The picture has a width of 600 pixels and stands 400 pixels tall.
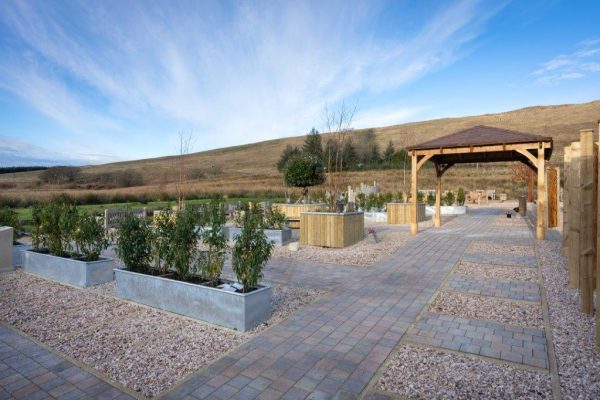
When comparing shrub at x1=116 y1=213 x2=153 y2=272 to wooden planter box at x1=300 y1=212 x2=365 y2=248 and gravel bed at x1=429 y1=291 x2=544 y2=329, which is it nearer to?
gravel bed at x1=429 y1=291 x2=544 y2=329

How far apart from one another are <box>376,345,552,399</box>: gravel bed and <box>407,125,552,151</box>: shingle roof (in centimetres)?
903

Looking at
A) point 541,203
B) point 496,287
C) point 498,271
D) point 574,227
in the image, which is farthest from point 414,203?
point 574,227

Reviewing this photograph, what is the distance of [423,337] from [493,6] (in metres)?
10.5

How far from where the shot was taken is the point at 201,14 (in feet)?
32.1

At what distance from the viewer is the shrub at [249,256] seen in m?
4.08

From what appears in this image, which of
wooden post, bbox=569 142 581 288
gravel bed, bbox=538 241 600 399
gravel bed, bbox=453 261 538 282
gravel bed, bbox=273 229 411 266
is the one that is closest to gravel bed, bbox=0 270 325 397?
gravel bed, bbox=273 229 411 266

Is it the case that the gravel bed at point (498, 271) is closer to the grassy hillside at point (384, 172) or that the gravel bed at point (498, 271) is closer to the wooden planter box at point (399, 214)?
the wooden planter box at point (399, 214)

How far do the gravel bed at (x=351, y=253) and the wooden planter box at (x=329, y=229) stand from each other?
0.18 m

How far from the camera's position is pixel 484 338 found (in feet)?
11.8

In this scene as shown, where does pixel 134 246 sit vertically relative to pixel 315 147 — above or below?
below

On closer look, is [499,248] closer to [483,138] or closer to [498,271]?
[498,271]

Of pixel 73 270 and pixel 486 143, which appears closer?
pixel 73 270

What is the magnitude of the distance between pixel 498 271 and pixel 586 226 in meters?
2.22

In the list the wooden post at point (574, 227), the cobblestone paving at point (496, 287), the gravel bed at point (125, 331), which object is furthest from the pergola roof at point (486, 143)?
the gravel bed at point (125, 331)
